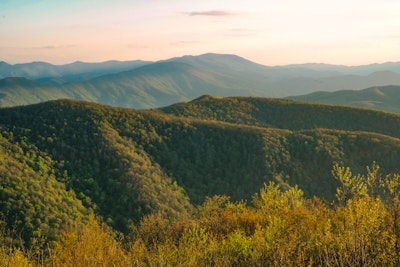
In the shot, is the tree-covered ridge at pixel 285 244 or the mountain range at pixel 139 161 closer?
the tree-covered ridge at pixel 285 244

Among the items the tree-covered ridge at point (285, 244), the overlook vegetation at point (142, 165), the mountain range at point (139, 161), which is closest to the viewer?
the tree-covered ridge at point (285, 244)

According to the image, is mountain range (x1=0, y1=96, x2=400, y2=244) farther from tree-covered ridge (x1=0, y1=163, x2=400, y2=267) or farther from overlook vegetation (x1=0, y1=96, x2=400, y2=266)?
tree-covered ridge (x1=0, y1=163, x2=400, y2=267)

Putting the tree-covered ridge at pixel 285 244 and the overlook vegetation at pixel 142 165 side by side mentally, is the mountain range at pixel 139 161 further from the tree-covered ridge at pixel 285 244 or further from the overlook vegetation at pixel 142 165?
the tree-covered ridge at pixel 285 244

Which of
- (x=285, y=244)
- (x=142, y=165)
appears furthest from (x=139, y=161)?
(x=285, y=244)

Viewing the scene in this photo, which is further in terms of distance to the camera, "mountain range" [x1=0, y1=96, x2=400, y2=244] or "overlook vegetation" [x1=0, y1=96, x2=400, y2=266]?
"mountain range" [x1=0, y1=96, x2=400, y2=244]

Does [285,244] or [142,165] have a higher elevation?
[285,244]

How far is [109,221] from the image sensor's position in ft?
318

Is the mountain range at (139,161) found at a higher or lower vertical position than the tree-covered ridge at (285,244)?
lower

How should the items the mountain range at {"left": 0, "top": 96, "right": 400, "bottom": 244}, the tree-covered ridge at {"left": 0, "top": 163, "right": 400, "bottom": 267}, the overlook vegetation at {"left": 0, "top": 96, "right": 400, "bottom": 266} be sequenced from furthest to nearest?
the mountain range at {"left": 0, "top": 96, "right": 400, "bottom": 244}
the overlook vegetation at {"left": 0, "top": 96, "right": 400, "bottom": 266}
the tree-covered ridge at {"left": 0, "top": 163, "right": 400, "bottom": 267}

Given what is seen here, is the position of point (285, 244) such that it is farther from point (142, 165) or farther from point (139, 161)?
point (139, 161)

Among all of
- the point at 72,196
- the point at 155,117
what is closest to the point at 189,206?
the point at 72,196

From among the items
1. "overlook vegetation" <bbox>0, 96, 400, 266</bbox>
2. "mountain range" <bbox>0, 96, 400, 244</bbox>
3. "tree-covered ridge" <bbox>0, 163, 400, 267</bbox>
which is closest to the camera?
"tree-covered ridge" <bbox>0, 163, 400, 267</bbox>

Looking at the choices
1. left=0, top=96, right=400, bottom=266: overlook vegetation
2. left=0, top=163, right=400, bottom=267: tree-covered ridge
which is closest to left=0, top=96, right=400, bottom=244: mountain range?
left=0, top=96, right=400, bottom=266: overlook vegetation

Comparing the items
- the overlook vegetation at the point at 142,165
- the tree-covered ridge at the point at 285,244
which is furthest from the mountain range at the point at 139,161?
the tree-covered ridge at the point at 285,244
